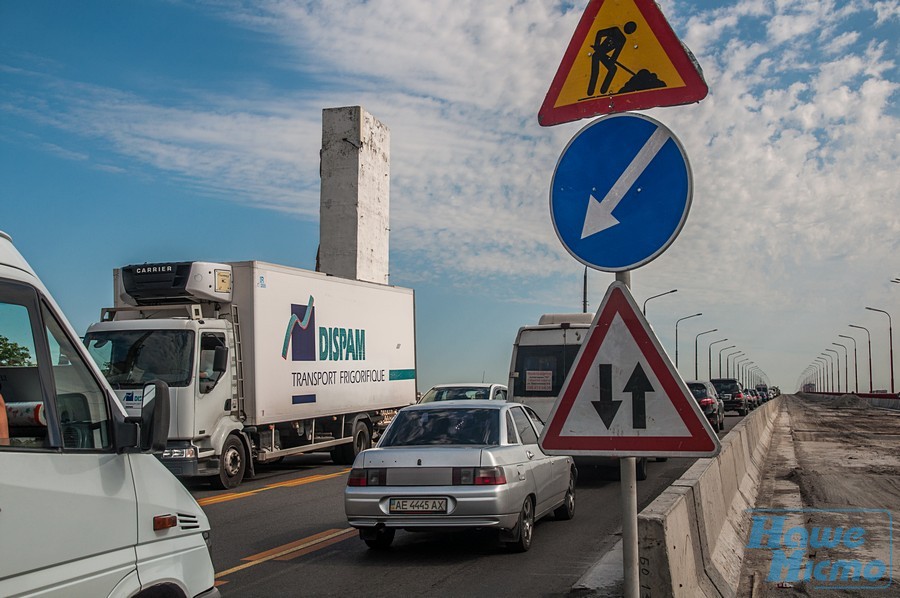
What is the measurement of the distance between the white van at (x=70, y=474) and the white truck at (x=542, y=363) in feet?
38.7

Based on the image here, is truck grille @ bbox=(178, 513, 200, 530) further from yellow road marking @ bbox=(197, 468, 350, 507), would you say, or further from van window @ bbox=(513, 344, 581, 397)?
van window @ bbox=(513, 344, 581, 397)

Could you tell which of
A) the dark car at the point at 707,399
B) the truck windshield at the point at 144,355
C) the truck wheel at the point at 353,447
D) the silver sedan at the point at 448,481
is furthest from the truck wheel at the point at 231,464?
the dark car at the point at 707,399

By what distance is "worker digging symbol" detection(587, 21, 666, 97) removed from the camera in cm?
432

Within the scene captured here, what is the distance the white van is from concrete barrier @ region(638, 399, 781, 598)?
2.55 meters

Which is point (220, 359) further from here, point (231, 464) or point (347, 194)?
point (347, 194)

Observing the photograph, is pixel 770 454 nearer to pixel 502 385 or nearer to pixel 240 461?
pixel 502 385

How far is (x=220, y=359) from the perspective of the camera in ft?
49.2

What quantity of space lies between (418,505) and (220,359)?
731 cm

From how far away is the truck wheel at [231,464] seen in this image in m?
15.2

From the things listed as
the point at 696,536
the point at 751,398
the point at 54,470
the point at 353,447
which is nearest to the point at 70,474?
the point at 54,470

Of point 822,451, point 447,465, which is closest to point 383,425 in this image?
point 822,451

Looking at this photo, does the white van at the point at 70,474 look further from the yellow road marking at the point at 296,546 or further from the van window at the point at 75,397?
the yellow road marking at the point at 296,546

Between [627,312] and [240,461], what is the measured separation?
12.9 meters

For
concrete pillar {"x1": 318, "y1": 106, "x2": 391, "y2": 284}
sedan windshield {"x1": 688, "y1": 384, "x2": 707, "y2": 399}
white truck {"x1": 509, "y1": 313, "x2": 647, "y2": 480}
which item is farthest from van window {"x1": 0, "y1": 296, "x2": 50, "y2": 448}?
sedan windshield {"x1": 688, "y1": 384, "x2": 707, "y2": 399}
